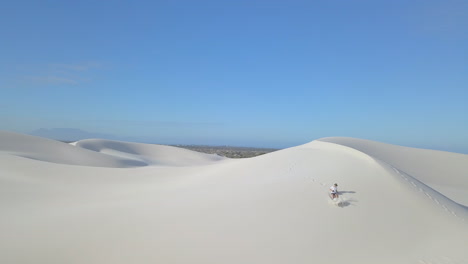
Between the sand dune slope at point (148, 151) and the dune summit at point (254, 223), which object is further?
the sand dune slope at point (148, 151)

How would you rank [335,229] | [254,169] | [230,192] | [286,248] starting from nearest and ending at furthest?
1. [286,248]
2. [335,229]
3. [230,192]
4. [254,169]

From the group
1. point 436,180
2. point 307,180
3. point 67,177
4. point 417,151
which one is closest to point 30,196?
point 67,177

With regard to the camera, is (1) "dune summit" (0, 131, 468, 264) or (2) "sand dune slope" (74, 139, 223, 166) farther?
(2) "sand dune slope" (74, 139, 223, 166)

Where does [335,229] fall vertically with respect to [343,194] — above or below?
below

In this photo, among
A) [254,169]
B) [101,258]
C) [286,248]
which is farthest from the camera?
[254,169]

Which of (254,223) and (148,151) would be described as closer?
(254,223)

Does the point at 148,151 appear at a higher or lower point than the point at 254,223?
lower

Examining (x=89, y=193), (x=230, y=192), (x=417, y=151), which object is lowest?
(x=89, y=193)

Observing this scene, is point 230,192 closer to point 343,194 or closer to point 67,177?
point 343,194

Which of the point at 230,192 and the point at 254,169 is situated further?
the point at 254,169

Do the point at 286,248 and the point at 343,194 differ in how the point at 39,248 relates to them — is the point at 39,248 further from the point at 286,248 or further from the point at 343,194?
the point at 343,194

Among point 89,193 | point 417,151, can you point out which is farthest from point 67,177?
point 417,151
